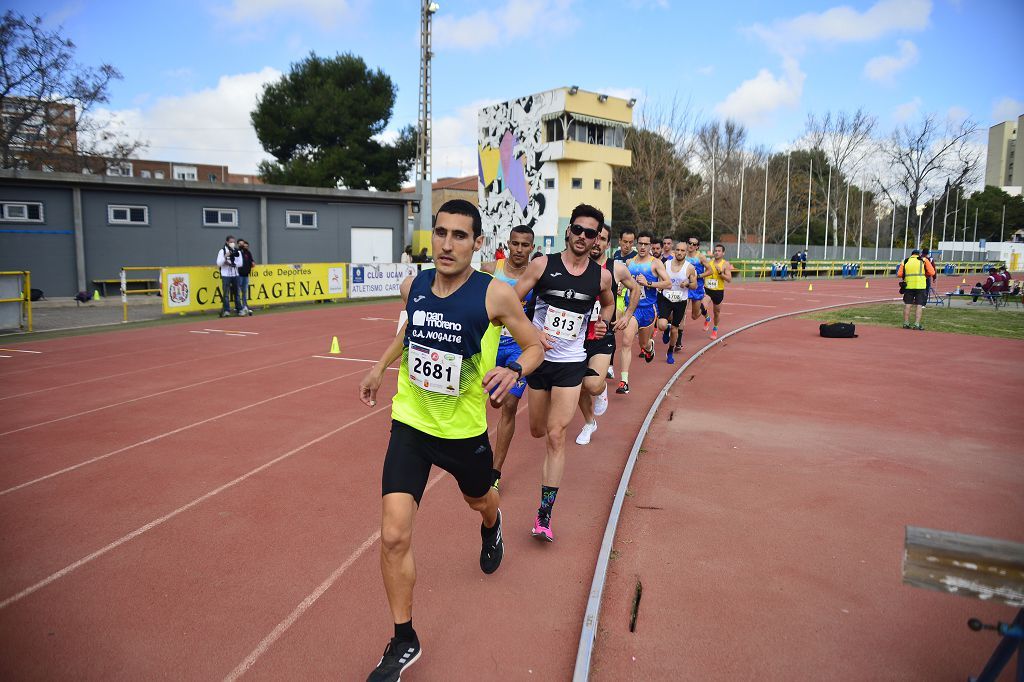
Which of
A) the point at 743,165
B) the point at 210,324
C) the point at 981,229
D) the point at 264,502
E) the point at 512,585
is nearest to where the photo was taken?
the point at 512,585

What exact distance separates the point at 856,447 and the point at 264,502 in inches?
227

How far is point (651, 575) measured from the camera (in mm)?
3904

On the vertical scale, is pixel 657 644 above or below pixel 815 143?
below

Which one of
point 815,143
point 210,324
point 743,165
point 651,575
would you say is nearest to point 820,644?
point 651,575

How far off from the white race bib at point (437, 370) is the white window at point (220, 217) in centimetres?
2370

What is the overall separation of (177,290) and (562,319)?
1573cm

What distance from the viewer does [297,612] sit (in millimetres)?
3498

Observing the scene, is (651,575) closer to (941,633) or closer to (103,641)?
(941,633)

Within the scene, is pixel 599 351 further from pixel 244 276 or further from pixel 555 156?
pixel 555 156

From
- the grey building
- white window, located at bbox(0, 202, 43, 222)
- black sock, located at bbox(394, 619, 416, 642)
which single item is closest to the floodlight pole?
the grey building

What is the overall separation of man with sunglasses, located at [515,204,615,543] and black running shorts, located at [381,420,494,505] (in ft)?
3.88

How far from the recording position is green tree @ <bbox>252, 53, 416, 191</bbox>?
40.5 m

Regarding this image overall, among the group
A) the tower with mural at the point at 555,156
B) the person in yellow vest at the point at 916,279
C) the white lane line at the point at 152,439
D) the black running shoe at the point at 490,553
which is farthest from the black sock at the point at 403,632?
the tower with mural at the point at 555,156

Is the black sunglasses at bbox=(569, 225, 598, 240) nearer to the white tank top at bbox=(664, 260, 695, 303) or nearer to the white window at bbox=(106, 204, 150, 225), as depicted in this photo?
Answer: the white tank top at bbox=(664, 260, 695, 303)
